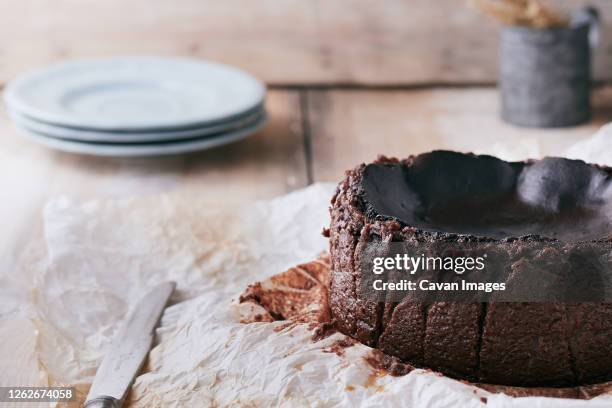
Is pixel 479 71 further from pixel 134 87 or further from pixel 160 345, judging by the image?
pixel 160 345

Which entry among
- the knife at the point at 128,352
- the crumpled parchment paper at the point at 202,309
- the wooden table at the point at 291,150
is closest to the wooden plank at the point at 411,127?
the wooden table at the point at 291,150

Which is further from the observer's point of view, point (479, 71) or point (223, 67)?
point (479, 71)

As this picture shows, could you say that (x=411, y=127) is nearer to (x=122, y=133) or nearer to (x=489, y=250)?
(x=122, y=133)

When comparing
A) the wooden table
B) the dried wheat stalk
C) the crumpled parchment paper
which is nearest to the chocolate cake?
the crumpled parchment paper

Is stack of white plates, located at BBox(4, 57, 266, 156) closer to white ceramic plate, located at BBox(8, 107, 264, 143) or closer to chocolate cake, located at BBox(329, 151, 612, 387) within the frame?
white ceramic plate, located at BBox(8, 107, 264, 143)

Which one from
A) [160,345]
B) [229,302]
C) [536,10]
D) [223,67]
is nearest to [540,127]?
[536,10]

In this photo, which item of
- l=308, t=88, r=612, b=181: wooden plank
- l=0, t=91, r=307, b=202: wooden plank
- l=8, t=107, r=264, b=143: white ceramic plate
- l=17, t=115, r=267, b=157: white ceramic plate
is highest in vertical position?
l=8, t=107, r=264, b=143: white ceramic plate
